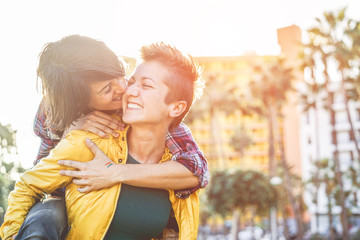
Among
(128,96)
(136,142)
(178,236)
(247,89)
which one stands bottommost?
(178,236)

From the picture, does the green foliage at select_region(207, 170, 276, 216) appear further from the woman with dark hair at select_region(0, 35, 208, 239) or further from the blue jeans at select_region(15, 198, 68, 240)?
the blue jeans at select_region(15, 198, 68, 240)

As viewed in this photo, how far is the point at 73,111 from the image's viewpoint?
294 cm

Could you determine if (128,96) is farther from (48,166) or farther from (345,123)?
(345,123)

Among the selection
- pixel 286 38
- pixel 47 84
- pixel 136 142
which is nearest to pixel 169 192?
pixel 136 142

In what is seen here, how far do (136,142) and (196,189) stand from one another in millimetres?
530

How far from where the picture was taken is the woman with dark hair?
265 cm

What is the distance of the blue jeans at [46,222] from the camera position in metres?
2.40

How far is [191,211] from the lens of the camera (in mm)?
3074

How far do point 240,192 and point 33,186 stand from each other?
28.8 m

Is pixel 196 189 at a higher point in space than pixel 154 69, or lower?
lower

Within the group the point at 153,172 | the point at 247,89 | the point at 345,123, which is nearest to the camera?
the point at 153,172

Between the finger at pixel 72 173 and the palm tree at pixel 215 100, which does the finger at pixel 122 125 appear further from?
the palm tree at pixel 215 100

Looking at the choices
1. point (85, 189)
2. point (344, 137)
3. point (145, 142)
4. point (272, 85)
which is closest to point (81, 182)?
point (85, 189)

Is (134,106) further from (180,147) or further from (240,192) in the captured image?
(240,192)
